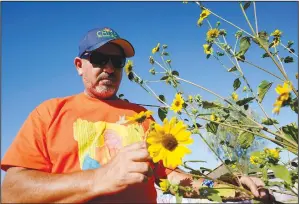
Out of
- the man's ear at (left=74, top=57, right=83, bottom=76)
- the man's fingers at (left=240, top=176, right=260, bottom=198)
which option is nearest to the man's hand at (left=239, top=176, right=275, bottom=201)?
the man's fingers at (left=240, top=176, right=260, bottom=198)

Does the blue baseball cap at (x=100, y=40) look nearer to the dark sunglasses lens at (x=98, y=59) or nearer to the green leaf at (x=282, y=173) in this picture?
the dark sunglasses lens at (x=98, y=59)

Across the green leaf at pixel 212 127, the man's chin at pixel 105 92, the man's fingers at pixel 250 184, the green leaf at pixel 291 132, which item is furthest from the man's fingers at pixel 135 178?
the man's chin at pixel 105 92

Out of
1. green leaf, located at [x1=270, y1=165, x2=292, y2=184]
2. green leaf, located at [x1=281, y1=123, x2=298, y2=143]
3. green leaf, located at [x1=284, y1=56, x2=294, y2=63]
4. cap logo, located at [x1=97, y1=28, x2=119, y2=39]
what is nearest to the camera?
green leaf, located at [x1=270, y1=165, x2=292, y2=184]

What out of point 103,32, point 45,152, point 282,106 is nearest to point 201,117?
point 282,106

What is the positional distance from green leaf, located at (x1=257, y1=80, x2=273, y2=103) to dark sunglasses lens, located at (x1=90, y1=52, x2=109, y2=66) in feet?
3.35

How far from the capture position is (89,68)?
6.50ft

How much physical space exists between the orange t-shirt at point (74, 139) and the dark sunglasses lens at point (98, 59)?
1.00 feet

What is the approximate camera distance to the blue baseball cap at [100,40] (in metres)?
1.97

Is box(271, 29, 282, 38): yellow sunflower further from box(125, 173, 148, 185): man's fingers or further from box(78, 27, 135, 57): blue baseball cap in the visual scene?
box(125, 173, 148, 185): man's fingers

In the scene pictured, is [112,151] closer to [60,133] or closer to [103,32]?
[60,133]

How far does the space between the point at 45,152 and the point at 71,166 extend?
0.49ft

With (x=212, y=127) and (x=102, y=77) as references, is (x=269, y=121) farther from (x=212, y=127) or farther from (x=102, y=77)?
(x=102, y=77)

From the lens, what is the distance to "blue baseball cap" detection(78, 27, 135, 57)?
6.45 ft

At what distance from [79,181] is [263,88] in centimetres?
87
